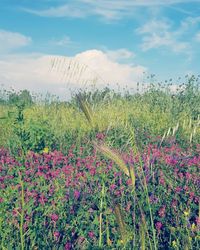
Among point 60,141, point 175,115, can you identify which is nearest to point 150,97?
point 175,115

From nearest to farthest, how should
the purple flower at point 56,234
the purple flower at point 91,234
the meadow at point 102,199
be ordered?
the meadow at point 102,199 → the purple flower at point 56,234 → the purple flower at point 91,234

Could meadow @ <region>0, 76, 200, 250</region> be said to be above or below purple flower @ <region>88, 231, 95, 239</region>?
above

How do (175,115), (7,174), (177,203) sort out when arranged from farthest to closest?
1. (175,115)
2. (7,174)
3. (177,203)

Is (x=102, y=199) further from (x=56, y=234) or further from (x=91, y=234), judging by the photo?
(x=56, y=234)

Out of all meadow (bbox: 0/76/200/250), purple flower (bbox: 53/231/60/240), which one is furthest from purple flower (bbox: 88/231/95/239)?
purple flower (bbox: 53/231/60/240)

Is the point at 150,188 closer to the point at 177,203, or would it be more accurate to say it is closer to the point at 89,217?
the point at 177,203

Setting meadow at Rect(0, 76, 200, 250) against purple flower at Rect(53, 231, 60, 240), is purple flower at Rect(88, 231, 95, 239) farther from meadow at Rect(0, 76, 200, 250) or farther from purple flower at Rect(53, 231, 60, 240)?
purple flower at Rect(53, 231, 60, 240)

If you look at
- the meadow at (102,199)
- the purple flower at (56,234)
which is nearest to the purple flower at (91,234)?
the meadow at (102,199)

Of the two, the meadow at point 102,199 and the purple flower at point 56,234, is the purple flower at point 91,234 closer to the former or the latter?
the meadow at point 102,199

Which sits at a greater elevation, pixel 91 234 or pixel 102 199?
pixel 102 199

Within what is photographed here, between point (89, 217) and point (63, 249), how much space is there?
1.68ft

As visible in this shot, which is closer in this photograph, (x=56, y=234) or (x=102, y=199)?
(x=56, y=234)

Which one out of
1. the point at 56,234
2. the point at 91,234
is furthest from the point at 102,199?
the point at 56,234

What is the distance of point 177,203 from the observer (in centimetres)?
393
